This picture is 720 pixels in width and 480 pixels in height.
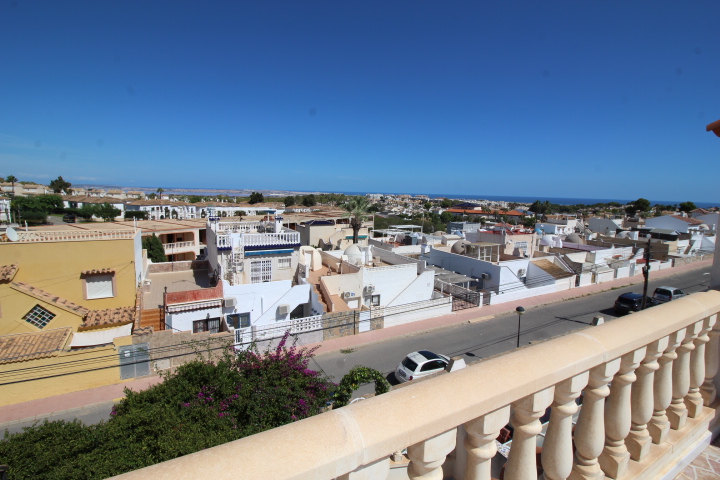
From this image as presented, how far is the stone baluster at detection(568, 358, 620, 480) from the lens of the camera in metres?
2.07

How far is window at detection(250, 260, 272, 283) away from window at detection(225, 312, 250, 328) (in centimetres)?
259

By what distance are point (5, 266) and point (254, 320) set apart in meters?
9.73

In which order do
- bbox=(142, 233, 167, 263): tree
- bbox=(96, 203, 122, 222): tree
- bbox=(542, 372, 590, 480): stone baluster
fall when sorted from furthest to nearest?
bbox=(96, 203, 122, 222): tree, bbox=(142, 233, 167, 263): tree, bbox=(542, 372, 590, 480): stone baluster

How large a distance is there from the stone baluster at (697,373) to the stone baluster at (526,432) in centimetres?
199

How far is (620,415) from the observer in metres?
2.27

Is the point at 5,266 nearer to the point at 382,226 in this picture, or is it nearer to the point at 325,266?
the point at 325,266

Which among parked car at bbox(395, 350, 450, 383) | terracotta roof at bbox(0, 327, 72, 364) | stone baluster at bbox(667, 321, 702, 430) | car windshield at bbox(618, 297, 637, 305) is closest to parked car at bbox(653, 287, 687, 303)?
car windshield at bbox(618, 297, 637, 305)

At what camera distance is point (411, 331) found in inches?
735

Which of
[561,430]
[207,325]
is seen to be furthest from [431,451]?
[207,325]

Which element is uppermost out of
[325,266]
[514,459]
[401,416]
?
[401,416]

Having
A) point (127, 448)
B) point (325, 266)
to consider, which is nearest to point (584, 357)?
point (127, 448)

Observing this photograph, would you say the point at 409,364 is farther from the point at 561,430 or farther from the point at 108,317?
the point at 108,317

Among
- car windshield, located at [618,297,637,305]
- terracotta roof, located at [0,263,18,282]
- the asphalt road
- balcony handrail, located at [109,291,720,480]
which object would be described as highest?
balcony handrail, located at [109,291,720,480]

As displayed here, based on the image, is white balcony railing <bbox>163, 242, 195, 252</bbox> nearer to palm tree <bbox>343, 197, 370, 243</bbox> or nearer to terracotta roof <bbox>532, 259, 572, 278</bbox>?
palm tree <bbox>343, 197, 370, 243</bbox>
